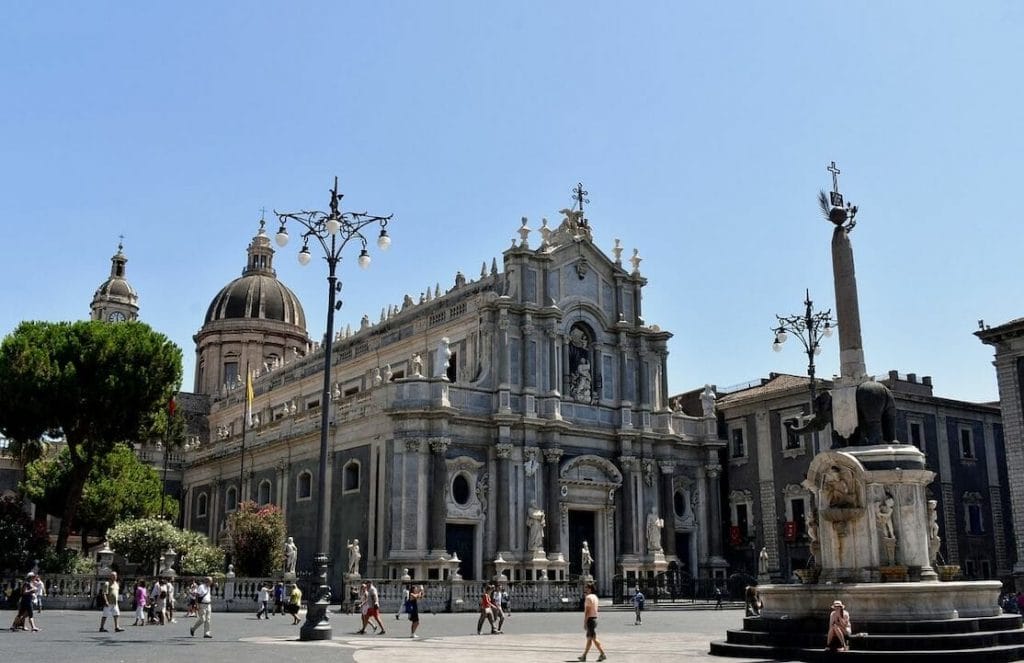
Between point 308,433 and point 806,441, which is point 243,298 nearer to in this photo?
point 308,433

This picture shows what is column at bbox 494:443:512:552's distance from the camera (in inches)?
1731

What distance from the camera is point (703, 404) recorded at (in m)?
53.9

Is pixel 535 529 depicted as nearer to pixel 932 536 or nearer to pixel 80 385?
pixel 80 385

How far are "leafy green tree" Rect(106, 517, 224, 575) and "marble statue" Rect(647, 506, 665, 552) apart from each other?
2034 centimetres

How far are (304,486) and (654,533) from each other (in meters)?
17.4

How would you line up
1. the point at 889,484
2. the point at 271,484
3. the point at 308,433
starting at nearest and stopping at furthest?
the point at 889,484
the point at 308,433
the point at 271,484

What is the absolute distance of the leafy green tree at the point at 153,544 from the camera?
44.8 m

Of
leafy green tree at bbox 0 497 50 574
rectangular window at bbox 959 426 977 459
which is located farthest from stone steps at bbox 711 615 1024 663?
rectangular window at bbox 959 426 977 459

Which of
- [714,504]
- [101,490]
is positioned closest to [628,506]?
[714,504]

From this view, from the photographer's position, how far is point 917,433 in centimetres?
5003

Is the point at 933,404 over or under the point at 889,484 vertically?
over

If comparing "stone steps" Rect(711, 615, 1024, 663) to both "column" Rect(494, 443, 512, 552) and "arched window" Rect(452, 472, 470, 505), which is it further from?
"arched window" Rect(452, 472, 470, 505)

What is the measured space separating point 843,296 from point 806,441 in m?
31.1

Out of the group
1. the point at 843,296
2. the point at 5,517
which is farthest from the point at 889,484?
the point at 5,517
